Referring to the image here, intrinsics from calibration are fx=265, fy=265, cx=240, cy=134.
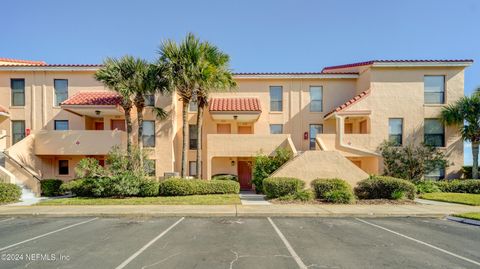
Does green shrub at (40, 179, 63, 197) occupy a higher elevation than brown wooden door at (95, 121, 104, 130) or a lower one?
lower

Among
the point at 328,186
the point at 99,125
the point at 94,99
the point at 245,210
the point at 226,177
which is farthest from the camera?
the point at 99,125

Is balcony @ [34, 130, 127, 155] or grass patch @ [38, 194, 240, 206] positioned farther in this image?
balcony @ [34, 130, 127, 155]

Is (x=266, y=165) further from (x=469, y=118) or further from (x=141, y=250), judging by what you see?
(x=469, y=118)

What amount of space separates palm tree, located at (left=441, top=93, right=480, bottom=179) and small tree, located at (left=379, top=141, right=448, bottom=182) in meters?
2.58

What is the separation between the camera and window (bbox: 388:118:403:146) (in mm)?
19922

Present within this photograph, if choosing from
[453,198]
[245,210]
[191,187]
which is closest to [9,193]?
[191,187]

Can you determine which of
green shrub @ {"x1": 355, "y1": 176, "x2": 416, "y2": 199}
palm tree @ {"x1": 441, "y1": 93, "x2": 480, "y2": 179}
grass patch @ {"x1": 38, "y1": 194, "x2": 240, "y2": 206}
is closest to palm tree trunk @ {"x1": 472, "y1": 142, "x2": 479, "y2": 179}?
palm tree @ {"x1": 441, "y1": 93, "x2": 480, "y2": 179}

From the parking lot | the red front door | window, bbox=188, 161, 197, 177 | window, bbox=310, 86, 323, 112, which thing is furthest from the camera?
window, bbox=310, 86, 323, 112

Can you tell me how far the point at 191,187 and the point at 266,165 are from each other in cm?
527

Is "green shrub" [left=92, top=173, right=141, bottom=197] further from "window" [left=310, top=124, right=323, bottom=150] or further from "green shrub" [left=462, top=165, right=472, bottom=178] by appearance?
"green shrub" [left=462, top=165, right=472, bottom=178]

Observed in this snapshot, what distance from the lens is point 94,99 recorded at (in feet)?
62.2

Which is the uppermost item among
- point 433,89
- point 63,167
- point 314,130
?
point 433,89

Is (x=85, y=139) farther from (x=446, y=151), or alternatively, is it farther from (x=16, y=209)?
(x=446, y=151)

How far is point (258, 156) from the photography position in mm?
18156
